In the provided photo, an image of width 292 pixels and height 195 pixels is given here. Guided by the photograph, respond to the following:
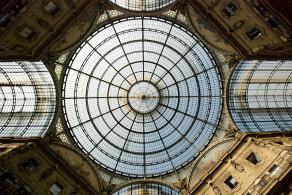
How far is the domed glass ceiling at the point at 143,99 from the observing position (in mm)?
28562

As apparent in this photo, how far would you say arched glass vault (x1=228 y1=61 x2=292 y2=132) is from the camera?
91.8ft

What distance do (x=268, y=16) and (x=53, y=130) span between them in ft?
59.2

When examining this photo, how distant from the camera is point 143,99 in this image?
3083 cm

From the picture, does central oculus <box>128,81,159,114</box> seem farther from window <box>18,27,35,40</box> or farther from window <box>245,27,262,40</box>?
window <box>18,27,35,40</box>

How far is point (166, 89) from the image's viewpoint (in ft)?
102

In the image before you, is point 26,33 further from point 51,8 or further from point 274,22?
point 274,22

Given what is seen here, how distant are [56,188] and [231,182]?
43.3ft

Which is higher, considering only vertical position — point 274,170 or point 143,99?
point 143,99

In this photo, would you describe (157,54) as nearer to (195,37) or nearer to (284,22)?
(195,37)

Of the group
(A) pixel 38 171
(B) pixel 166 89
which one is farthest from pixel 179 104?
(A) pixel 38 171

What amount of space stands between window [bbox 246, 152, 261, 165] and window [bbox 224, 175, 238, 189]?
1903 mm

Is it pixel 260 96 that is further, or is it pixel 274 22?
pixel 260 96

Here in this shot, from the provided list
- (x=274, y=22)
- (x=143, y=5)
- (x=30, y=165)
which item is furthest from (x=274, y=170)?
(x=30, y=165)

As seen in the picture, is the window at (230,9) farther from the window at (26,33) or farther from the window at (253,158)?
the window at (26,33)
